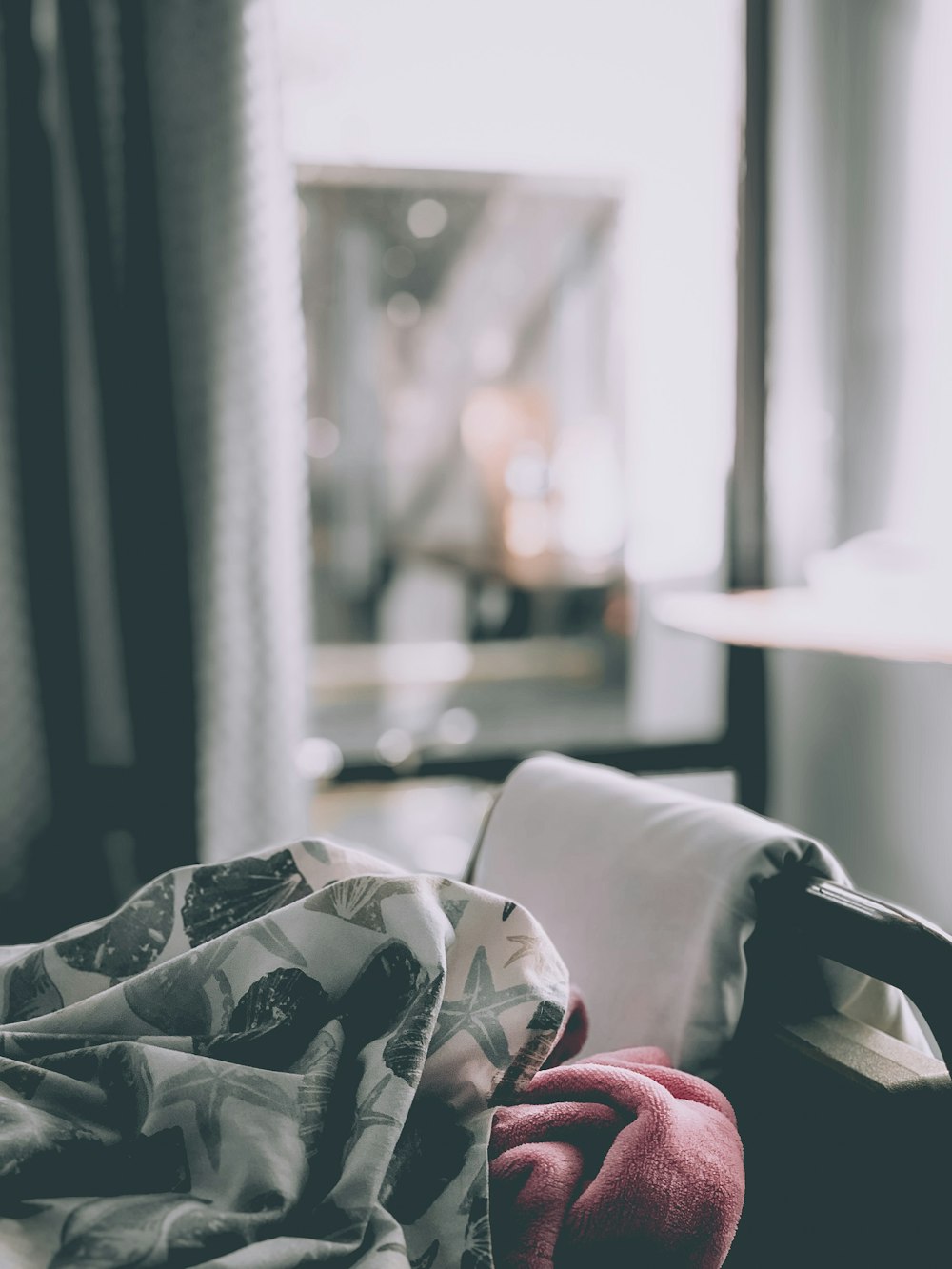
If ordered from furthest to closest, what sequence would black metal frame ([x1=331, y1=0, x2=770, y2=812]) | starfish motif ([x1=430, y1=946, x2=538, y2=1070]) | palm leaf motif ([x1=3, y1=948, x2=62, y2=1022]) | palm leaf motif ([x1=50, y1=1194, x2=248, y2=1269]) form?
black metal frame ([x1=331, y1=0, x2=770, y2=812]) < palm leaf motif ([x1=3, y1=948, x2=62, y2=1022]) < starfish motif ([x1=430, y1=946, x2=538, y2=1070]) < palm leaf motif ([x1=50, y1=1194, x2=248, y2=1269])

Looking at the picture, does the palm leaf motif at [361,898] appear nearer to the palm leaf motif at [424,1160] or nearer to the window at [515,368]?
the palm leaf motif at [424,1160]

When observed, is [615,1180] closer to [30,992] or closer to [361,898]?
[361,898]

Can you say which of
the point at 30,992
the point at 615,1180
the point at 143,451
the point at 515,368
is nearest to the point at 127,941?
the point at 30,992

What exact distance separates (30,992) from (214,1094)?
0.21 meters

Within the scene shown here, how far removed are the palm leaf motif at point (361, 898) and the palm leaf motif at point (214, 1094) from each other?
0.33ft

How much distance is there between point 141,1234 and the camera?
52 centimetres

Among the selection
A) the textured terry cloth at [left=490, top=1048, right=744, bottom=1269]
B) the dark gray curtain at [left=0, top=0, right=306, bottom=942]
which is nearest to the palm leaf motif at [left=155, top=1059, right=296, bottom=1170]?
the textured terry cloth at [left=490, top=1048, right=744, bottom=1269]

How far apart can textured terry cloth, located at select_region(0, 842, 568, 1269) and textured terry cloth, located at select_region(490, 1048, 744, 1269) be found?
0.08 ft

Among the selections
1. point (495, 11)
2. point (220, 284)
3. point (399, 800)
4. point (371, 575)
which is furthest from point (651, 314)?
point (399, 800)

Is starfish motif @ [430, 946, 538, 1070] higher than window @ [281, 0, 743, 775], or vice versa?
window @ [281, 0, 743, 775]

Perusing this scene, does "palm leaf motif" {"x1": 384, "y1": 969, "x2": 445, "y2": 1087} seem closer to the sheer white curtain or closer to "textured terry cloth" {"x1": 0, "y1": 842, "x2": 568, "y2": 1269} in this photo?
"textured terry cloth" {"x1": 0, "y1": 842, "x2": 568, "y2": 1269}

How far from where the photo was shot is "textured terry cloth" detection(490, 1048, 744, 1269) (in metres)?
0.56

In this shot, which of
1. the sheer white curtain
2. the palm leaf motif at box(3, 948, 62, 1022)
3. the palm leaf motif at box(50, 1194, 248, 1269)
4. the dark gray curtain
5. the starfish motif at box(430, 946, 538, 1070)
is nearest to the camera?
the palm leaf motif at box(50, 1194, 248, 1269)

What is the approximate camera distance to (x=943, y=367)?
1877mm
